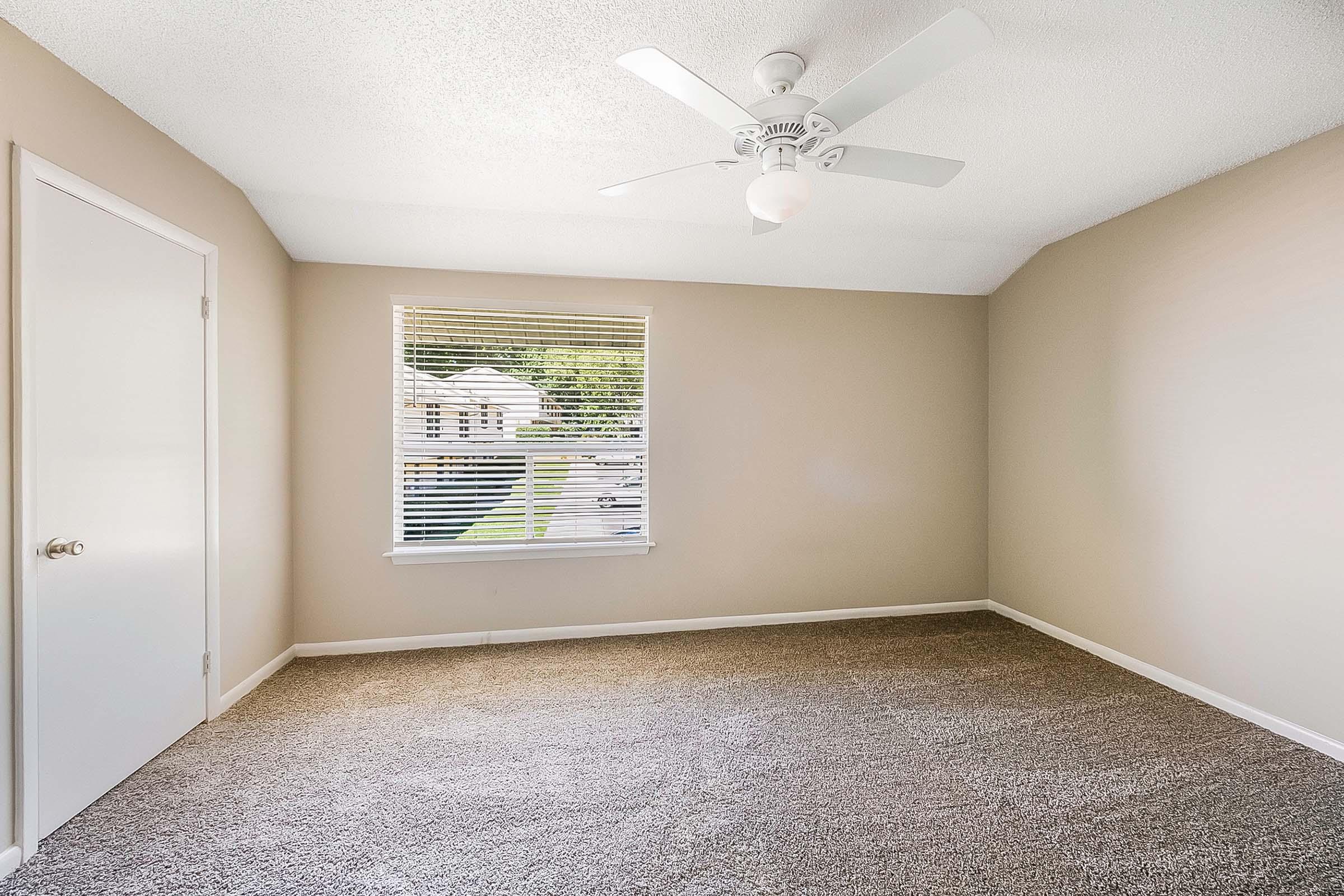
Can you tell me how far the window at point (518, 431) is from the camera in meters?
3.65

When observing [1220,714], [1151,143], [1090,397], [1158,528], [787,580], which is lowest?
[1220,714]

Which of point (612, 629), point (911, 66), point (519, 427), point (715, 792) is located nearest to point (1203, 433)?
point (911, 66)

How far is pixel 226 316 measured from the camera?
279 cm

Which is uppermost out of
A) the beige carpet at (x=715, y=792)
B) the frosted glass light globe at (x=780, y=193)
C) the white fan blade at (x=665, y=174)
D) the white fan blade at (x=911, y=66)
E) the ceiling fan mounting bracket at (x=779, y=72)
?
the ceiling fan mounting bracket at (x=779, y=72)

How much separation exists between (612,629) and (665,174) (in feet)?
9.20

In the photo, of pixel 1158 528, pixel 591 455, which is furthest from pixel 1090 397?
pixel 591 455

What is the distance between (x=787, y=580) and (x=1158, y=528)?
2027 millimetres

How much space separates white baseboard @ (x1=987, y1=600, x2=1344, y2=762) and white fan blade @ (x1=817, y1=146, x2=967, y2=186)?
2676 millimetres

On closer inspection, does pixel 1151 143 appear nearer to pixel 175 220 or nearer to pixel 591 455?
pixel 591 455

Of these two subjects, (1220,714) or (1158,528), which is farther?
(1158,528)

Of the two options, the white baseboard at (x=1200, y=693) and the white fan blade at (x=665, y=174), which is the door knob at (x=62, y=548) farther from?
the white baseboard at (x=1200, y=693)

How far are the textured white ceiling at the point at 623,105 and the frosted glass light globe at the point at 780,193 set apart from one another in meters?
0.42

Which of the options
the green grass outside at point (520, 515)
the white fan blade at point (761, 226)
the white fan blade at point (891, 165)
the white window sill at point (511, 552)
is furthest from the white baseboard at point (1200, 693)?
the green grass outside at point (520, 515)

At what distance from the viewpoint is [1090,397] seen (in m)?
3.53
